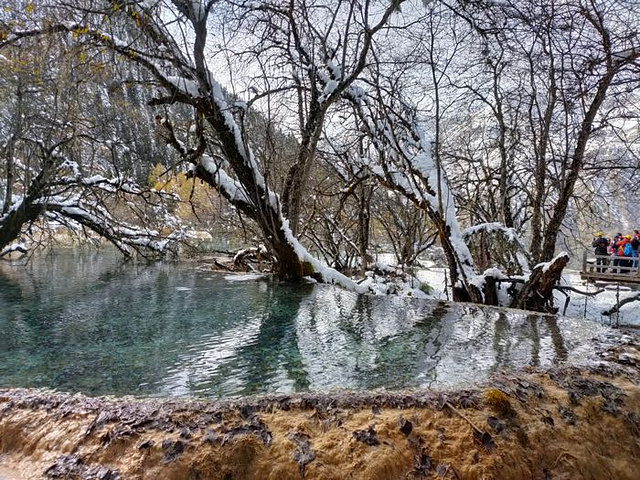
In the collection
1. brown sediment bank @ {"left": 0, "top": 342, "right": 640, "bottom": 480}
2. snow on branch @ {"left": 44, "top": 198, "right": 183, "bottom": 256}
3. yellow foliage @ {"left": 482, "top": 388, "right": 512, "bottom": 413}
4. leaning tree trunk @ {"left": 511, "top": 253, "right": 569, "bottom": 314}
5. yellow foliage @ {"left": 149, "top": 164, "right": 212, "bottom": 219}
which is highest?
yellow foliage @ {"left": 149, "top": 164, "right": 212, "bottom": 219}

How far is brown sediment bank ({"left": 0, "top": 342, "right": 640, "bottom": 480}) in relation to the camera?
7.38ft

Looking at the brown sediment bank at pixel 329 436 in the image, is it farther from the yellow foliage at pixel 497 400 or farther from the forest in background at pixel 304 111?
the forest in background at pixel 304 111

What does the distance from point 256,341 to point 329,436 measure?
2074 millimetres

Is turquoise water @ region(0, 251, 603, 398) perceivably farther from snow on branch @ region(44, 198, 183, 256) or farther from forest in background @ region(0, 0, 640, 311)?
snow on branch @ region(44, 198, 183, 256)

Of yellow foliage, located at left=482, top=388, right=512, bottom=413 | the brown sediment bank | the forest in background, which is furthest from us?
the forest in background

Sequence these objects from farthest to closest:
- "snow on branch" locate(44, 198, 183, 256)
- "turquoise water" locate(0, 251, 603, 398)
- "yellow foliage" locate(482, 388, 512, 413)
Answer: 1. "snow on branch" locate(44, 198, 183, 256)
2. "turquoise water" locate(0, 251, 603, 398)
3. "yellow foliage" locate(482, 388, 512, 413)

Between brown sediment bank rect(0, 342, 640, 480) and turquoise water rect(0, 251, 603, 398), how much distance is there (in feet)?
1.29

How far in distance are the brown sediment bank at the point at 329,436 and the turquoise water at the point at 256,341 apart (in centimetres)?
39

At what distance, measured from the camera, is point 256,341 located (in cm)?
437

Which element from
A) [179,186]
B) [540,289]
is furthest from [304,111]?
[540,289]

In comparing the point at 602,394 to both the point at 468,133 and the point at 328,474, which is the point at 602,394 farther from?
the point at 468,133

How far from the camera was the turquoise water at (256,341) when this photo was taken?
10.8ft

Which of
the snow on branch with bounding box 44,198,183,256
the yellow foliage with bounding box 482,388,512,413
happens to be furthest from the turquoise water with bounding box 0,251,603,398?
the snow on branch with bounding box 44,198,183,256

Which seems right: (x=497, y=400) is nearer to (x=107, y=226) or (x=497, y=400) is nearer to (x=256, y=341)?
(x=256, y=341)
